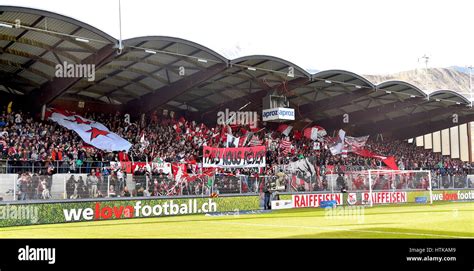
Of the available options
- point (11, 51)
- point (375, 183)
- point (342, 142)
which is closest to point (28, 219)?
point (11, 51)

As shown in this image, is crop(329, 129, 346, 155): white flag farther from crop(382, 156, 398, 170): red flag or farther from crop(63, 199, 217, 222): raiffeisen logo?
crop(63, 199, 217, 222): raiffeisen logo

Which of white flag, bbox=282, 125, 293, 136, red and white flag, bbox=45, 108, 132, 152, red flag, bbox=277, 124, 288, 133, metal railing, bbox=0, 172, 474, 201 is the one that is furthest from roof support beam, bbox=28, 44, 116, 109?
white flag, bbox=282, 125, 293, 136

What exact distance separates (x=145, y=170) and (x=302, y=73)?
13.6 m

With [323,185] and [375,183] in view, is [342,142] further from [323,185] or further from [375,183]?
[323,185]

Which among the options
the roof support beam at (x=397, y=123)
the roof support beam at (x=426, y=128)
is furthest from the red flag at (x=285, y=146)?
the roof support beam at (x=426, y=128)

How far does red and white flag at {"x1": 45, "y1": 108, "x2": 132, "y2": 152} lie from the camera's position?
119 ft

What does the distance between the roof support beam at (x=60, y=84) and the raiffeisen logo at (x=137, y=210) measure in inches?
332

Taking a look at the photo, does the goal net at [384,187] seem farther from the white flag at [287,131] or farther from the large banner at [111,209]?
Answer: the large banner at [111,209]

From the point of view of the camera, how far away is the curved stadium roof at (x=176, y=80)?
29703 millimetres

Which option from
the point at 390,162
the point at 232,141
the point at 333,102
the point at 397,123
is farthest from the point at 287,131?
the point at 397,123

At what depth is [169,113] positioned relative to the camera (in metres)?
47.0

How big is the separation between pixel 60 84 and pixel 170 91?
779cm

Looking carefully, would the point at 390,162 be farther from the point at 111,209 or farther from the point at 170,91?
the point at 111,209

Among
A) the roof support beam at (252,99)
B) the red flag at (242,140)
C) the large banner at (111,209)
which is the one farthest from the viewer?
the red flag at (242,140)
